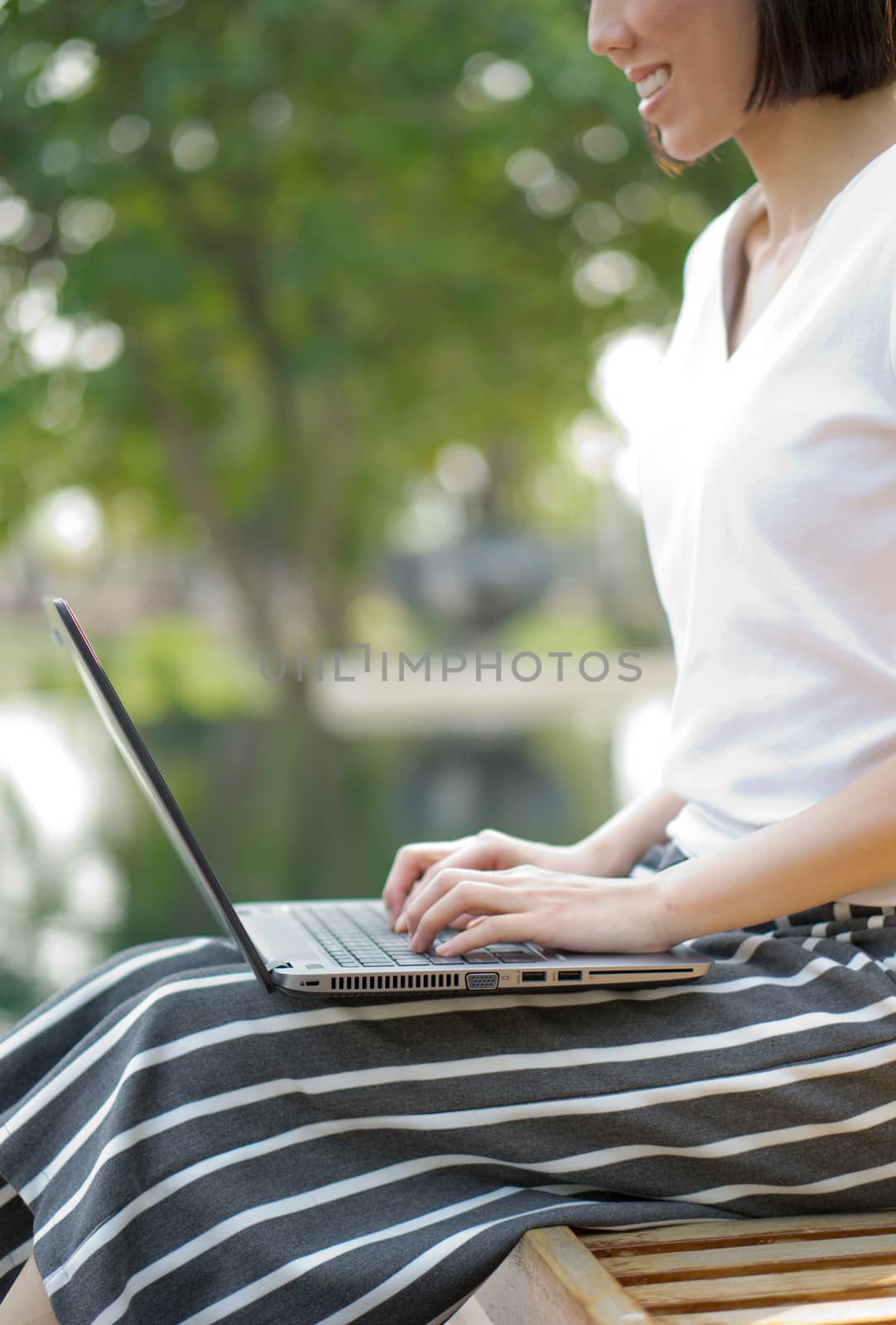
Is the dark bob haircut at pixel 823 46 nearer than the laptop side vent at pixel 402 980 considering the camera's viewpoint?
No

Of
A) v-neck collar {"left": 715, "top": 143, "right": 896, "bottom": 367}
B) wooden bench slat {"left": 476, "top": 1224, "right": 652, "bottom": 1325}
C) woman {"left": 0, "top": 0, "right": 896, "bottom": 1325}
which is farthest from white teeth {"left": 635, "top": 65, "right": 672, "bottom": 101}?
wooden bench slat {"left": 476, "top": 1224, "right": 652, "bottom": 1325}

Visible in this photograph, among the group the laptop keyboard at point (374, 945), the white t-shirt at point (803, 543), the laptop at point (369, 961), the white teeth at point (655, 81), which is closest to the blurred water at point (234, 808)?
the laptop keyboard at point (374, 945)

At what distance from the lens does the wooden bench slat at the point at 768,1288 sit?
79 cm

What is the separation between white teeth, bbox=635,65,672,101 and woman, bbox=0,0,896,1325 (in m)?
0.02

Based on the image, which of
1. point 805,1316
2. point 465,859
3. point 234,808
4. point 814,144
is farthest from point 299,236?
point 805,1316

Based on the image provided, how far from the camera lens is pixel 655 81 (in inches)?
42.0

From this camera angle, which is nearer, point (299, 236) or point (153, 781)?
point (153, 781)

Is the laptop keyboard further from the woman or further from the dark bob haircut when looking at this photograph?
the dark bob haircut

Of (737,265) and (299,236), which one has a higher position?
(299,236)

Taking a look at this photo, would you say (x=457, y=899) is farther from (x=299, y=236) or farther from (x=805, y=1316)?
(x=299, y=236)

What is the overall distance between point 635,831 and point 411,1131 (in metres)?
0.43

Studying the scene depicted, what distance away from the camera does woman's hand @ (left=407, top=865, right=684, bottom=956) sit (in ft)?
3.01

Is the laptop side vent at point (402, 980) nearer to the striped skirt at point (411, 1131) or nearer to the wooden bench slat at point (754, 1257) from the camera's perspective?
the striped skirt at point (411, 1131)

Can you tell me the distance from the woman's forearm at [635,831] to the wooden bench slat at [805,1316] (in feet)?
1.57
